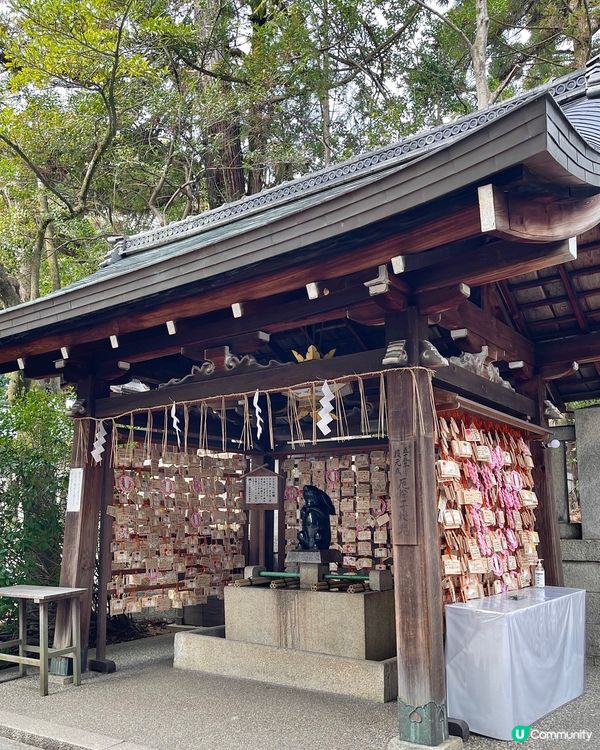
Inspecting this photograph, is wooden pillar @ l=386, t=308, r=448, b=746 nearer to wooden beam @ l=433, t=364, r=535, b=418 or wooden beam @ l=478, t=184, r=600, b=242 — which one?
wooden beam @ l=433, t=364, r=535, b=418

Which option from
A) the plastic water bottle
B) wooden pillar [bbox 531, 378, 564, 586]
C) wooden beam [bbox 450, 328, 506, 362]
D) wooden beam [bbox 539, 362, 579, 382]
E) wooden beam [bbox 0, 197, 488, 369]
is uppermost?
wooden beam [bbox 0, 197, 488, 369]

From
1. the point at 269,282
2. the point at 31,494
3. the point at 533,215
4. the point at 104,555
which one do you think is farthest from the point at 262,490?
the point at 533,215

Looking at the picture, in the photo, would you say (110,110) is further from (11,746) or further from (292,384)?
(11,746)

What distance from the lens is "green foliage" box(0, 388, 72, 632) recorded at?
23.1 ft

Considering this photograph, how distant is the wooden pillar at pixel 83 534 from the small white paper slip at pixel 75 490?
0.02 metres

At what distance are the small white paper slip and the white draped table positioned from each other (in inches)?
149

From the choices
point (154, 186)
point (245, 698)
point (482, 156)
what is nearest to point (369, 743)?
point (245, 698)

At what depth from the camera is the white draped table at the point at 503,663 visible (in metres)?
4.19

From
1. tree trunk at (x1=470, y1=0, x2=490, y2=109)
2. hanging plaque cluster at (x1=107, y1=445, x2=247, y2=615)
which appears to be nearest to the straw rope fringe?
hanging plaque cluster at (x1=107, y1=445, x2=247, y2=615)

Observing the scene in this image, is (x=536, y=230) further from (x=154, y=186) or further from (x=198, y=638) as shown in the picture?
(x=154, y=186)

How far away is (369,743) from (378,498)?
350cm

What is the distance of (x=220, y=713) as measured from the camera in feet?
15.8

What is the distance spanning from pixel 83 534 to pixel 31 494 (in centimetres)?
151

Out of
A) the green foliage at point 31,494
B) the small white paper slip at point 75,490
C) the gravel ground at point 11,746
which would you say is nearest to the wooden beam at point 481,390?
the small white paper slip at point 75,490
